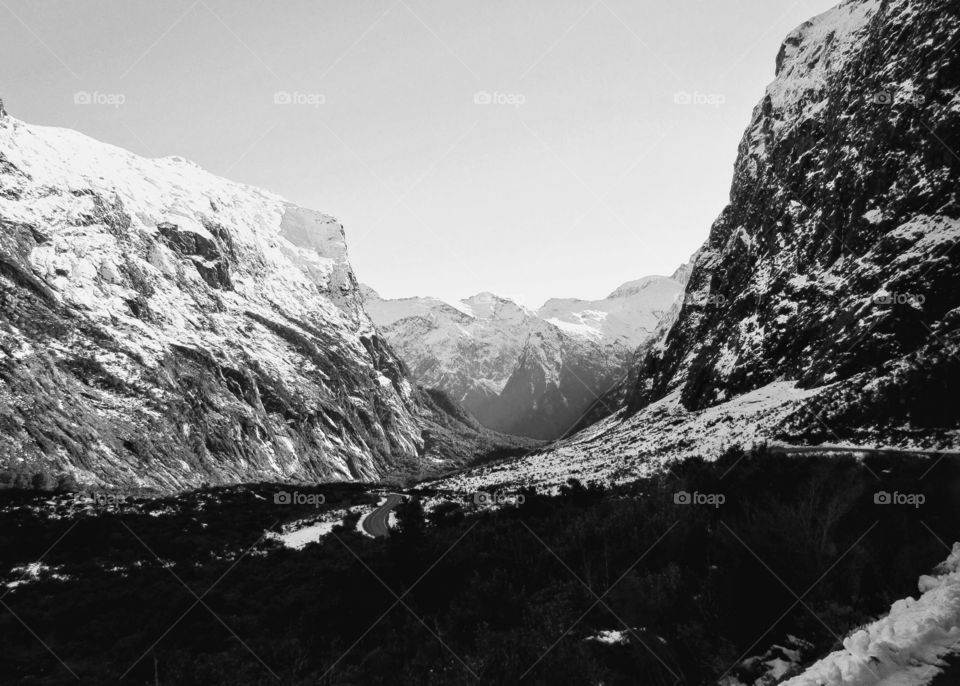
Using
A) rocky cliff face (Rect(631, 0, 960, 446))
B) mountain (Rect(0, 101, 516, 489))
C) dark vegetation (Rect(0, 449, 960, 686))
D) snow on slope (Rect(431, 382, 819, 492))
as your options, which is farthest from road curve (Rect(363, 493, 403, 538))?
mountain (Rect(0, 101, 516, 489))

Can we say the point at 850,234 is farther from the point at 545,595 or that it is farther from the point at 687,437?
the point at 545,595

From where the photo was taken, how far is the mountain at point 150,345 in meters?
84.4

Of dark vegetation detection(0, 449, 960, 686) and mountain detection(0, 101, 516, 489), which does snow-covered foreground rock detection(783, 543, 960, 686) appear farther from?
mountain detection(0, 101, 516, 489)

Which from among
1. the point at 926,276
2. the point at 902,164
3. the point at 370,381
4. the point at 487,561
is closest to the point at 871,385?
the point at 926,276

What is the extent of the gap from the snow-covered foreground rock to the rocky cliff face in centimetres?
3073

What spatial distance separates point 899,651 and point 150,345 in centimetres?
12601

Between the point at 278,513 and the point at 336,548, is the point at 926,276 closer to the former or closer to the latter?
the point at 336,548

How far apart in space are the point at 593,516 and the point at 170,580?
18.1m

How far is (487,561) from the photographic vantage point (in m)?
18.9

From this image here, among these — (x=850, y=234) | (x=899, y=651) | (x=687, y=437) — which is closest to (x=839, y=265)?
(x=850, y=234)

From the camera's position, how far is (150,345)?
367 feet

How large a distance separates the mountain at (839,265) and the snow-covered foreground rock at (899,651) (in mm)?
25331

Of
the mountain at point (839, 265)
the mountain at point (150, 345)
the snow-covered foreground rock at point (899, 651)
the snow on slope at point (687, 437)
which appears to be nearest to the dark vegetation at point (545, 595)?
the snow-covered foreground rock at point (899, 651)

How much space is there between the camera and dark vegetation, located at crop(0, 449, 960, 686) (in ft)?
32.9
